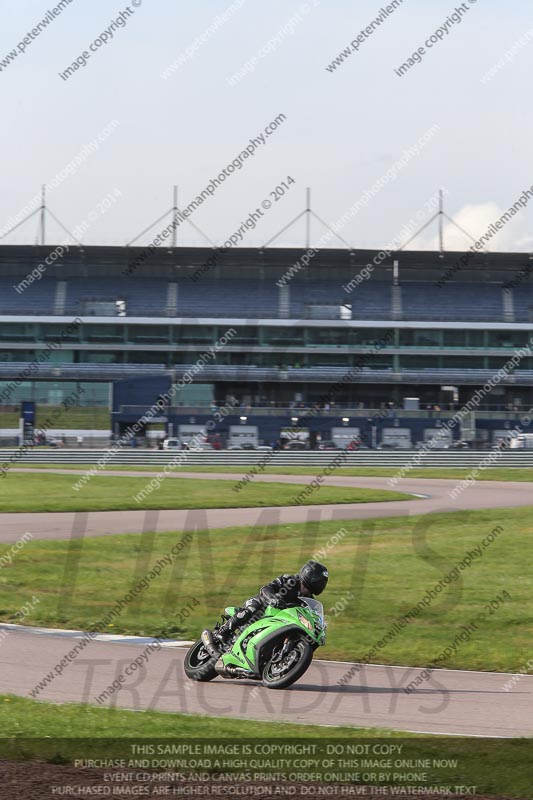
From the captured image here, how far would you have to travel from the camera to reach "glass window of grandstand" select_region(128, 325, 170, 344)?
2906 inches

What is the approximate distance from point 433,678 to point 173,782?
15.4 ft

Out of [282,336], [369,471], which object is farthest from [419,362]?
[369,471]

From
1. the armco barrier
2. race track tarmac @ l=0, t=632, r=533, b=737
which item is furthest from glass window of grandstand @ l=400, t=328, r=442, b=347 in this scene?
race track tarmac @ l=0, t=632, r=533, b=737

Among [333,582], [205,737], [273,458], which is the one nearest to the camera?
[205,737]

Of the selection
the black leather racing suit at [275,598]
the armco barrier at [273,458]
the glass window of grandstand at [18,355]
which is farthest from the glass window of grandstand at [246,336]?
the black leather racing suit at [275,598]

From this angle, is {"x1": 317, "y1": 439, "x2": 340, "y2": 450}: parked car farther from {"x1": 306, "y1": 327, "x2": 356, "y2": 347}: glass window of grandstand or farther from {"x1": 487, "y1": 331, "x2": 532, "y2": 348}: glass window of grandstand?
{"x1": 487, "y1": 331, "x2": 532, "y2": 348}: glass window of grandstand

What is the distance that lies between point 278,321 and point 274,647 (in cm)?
6473

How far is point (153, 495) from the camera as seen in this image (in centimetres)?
3130

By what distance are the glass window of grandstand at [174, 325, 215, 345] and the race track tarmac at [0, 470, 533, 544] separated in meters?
40.1

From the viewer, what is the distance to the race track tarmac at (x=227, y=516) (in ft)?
73.8

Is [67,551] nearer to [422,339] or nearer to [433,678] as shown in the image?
[433,678]

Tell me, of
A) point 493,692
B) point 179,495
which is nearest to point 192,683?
point 493,692

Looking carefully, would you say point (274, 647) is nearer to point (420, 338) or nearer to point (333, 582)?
point (333, 582)

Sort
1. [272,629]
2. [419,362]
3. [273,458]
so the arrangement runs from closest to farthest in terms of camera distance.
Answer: [272,629]
[273,458]
[419,362]
